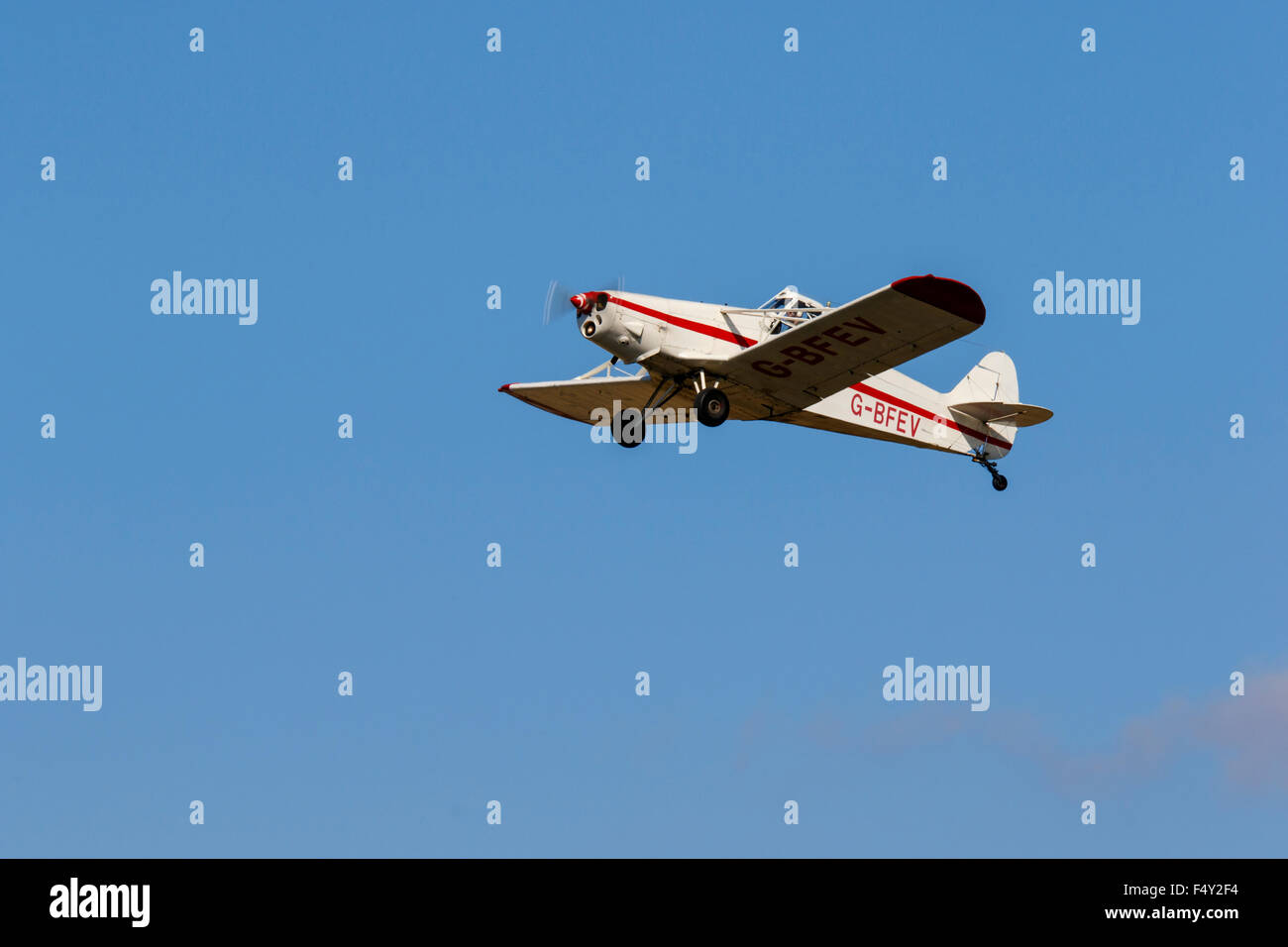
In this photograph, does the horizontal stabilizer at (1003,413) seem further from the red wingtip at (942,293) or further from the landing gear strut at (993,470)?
the red wingtip at (942,293)

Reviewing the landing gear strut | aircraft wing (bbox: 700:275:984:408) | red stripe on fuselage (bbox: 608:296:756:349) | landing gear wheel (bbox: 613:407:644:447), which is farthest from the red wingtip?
the landing gear strut

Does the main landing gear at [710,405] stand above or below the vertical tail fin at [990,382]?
below

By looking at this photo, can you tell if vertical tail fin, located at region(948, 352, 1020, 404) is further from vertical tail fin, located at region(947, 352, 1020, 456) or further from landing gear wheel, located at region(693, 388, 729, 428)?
landing gear wheel, located at region(693, 388, 729, 428)

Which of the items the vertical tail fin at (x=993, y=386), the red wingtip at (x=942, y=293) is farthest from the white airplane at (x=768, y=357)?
the vertical tail fin at (x=993, y=386)

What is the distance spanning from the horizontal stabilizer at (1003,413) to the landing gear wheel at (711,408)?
6190 mm

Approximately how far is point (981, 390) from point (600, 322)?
959 centimetres

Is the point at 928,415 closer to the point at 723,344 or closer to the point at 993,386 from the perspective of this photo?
the point at 993,386

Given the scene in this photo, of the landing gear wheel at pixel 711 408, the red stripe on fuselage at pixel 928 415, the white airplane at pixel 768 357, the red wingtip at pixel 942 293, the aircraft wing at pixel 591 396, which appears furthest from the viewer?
the red stripe on fuselage at pixel 928 415

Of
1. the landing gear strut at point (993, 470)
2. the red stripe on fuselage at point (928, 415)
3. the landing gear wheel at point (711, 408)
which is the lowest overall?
the landing gear strut at point (993, 470)

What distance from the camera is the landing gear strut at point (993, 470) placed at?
30.3 m

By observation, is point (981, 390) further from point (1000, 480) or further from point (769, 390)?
point (769, 390)

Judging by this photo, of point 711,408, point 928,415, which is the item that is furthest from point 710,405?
point 928,415
